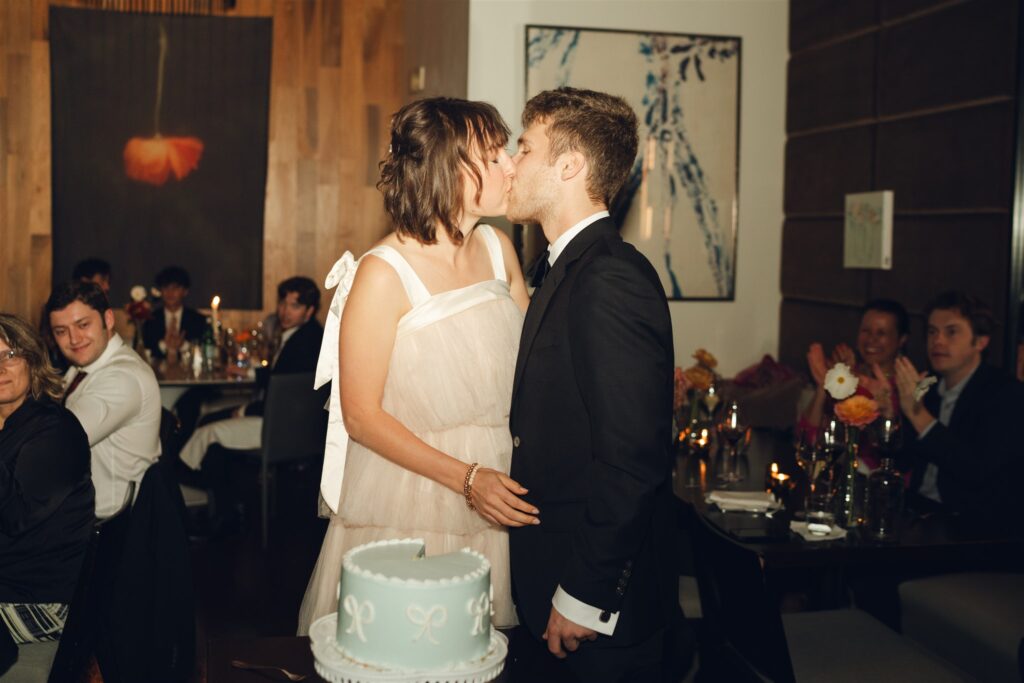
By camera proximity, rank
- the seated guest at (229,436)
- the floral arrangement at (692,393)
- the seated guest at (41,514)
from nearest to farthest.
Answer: the seated guest at (41,514) < the floral arrangement at (692,393) < the seated guest at (229,436)

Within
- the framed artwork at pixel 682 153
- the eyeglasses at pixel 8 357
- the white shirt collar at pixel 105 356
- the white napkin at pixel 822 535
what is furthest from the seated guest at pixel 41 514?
the framed artwork at pixel 682 153

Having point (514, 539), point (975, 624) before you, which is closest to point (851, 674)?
point (975, 624)

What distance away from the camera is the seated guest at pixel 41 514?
2670 millimetres

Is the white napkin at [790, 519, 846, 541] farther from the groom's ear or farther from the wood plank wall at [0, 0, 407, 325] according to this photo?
the wood plank wall at [0, 0, 407, 325]

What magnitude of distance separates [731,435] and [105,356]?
83.7 inches

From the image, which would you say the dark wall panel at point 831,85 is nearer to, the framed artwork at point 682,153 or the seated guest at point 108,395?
the framed artwork at point 682,153

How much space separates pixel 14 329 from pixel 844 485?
7.94 feet

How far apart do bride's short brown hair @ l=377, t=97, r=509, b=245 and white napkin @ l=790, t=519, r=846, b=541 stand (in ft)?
4.55

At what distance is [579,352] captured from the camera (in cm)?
174

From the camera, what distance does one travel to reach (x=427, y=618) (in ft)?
4.58

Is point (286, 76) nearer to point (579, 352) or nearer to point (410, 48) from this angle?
point (410, 48)

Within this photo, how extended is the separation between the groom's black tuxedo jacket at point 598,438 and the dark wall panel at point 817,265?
3.86 metres

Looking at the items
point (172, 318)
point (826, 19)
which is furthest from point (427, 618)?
point (172, 318)

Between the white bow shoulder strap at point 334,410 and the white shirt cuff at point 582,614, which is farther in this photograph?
the white bow shoulder strap at point 334,410
